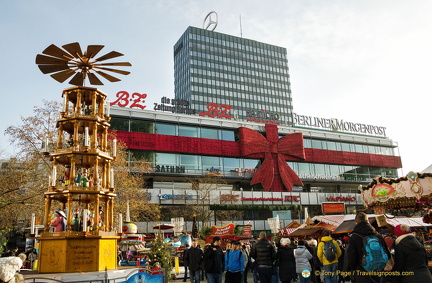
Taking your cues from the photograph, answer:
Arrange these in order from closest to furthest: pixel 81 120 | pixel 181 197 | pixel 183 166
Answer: pixel 81 120, pixel 181 197, pixel 183 166

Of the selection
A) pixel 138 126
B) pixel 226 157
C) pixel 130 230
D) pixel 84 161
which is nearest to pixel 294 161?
pixel 226 157

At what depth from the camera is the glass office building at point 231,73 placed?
365ft

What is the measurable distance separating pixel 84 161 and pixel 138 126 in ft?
127

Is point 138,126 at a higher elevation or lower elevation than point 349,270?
higher

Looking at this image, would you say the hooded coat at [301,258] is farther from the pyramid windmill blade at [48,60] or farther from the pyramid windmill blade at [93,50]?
the pyramid windmill blade at [48,60]

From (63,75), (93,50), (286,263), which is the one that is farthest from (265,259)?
(63,75)

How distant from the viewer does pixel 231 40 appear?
121 m

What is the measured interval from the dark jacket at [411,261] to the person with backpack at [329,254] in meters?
3.44

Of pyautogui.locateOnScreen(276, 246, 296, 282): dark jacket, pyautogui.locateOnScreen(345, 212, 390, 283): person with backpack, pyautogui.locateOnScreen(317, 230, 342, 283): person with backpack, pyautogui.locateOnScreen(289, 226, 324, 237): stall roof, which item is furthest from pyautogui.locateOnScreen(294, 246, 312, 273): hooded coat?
pyautogui.locateOnScreen(289, 226, 324, 237): stall roof

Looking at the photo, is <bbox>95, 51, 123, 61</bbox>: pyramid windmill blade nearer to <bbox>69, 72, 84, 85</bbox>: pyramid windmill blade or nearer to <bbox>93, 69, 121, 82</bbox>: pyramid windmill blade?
<bbox>93, 69, 121, 82</bbox>: pyramid windmill blade

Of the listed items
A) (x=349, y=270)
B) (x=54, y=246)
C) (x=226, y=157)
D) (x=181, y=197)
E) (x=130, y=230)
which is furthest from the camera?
(x=226, y=157)

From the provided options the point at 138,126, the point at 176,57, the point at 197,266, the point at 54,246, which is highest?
the point at 176,57

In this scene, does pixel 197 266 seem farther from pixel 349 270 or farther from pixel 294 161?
pixel 294 161

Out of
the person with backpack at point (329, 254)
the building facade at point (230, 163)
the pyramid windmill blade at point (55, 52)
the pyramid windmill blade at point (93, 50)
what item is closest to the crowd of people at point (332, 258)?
the person with backpack at point (329, 254)
